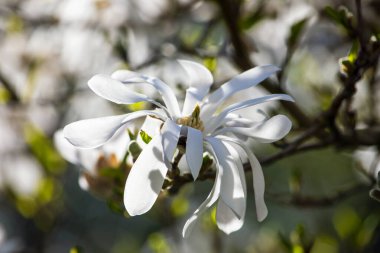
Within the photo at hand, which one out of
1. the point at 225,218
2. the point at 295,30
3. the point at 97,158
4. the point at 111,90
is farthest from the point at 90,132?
the point at 295,30

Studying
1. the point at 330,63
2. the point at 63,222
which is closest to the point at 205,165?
the point at 330,63

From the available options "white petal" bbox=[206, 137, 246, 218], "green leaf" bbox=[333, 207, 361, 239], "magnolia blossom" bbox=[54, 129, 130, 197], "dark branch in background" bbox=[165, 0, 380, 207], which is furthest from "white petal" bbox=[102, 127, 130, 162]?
"green leaf" bbox=[333, 207, 361, 239]

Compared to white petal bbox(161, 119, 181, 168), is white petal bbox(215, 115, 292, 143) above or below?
below

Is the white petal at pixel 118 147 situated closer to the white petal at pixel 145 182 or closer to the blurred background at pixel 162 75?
the blurred background at pixel 162 75

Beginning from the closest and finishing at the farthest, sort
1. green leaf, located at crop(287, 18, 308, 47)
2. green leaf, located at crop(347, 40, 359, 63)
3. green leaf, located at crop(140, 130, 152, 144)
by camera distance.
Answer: green leaf, located at crop(140, 130, 152, 144)
green leaf, located at crop(347, 40, 359, 63)
green leaf, located at crop(287, 18, 308, 47)

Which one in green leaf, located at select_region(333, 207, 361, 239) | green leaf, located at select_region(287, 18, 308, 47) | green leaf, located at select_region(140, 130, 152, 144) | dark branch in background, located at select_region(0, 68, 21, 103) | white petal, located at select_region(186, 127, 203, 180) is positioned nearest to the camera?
white petal, located at select_region(186, 127, 203, 180)

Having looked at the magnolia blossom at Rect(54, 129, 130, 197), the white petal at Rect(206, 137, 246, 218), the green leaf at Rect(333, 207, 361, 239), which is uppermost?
the white petal at Rect(206, 137, 246, 218)

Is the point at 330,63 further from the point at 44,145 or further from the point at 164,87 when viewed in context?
the point at 164,87

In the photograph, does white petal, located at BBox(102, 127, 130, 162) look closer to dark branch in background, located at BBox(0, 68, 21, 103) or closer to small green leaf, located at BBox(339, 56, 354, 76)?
small green leaf, located at BBox(339, 56, 354, 76)
